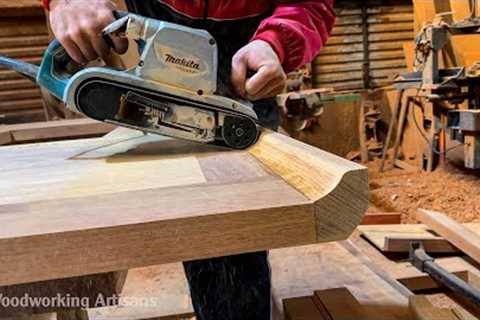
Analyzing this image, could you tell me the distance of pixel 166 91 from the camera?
0.81 m

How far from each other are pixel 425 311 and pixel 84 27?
28.5 inches

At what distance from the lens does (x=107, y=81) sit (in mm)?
802

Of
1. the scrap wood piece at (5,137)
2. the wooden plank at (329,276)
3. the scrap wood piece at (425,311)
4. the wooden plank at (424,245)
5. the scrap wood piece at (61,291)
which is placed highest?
the scrap wood piece at (5,137)

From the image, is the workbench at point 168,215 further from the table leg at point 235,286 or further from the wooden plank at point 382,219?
the wooden plank at point 382,219

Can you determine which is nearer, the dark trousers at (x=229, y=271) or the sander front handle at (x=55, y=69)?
the sander front handle at (x=55, y=69)

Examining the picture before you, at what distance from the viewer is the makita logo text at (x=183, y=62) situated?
80 cm

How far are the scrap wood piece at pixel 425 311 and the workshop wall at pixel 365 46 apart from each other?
4636mm

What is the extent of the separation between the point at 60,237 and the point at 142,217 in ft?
0.25

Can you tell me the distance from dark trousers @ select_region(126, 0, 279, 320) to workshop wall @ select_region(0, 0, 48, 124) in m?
2.64

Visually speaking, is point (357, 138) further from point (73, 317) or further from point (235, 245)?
point (235, 245)

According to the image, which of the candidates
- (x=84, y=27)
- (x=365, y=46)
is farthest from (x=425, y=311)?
(x=365, y=46)

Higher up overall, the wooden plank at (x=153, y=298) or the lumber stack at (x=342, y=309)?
the lumber stack at (x=342, y=309)

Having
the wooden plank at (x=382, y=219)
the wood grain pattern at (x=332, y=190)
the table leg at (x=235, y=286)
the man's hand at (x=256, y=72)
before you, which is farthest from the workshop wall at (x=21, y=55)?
the wood grain pattern at (x=332, y=190)

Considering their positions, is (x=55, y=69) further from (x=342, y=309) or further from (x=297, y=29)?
(x=342, y=309)
